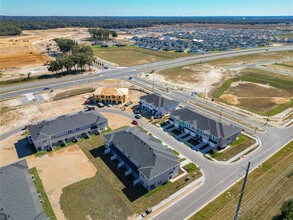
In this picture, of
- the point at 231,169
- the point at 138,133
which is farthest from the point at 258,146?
the point at 138,133

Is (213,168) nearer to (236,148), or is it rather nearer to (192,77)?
(236,148)

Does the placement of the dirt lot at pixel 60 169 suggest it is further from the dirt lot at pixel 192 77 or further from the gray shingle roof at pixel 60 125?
the dirt lot at pixel 192 77

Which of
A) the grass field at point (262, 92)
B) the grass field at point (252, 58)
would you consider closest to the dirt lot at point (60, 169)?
the grass field at point (262, 92)

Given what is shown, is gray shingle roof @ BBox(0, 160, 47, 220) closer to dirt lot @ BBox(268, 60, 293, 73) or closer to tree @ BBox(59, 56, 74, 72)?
tree @ BBox(59, 56, 74, 72)

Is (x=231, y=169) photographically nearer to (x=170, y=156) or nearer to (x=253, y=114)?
(x=170, y=156)

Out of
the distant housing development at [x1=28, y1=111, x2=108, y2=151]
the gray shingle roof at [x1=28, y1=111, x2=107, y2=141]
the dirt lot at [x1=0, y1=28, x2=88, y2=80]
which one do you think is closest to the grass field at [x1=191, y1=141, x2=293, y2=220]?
the distant housing development at [x1=28, y1=111, x2=108, y2=151]

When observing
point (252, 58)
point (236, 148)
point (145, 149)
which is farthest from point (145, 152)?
point (252, 58)
